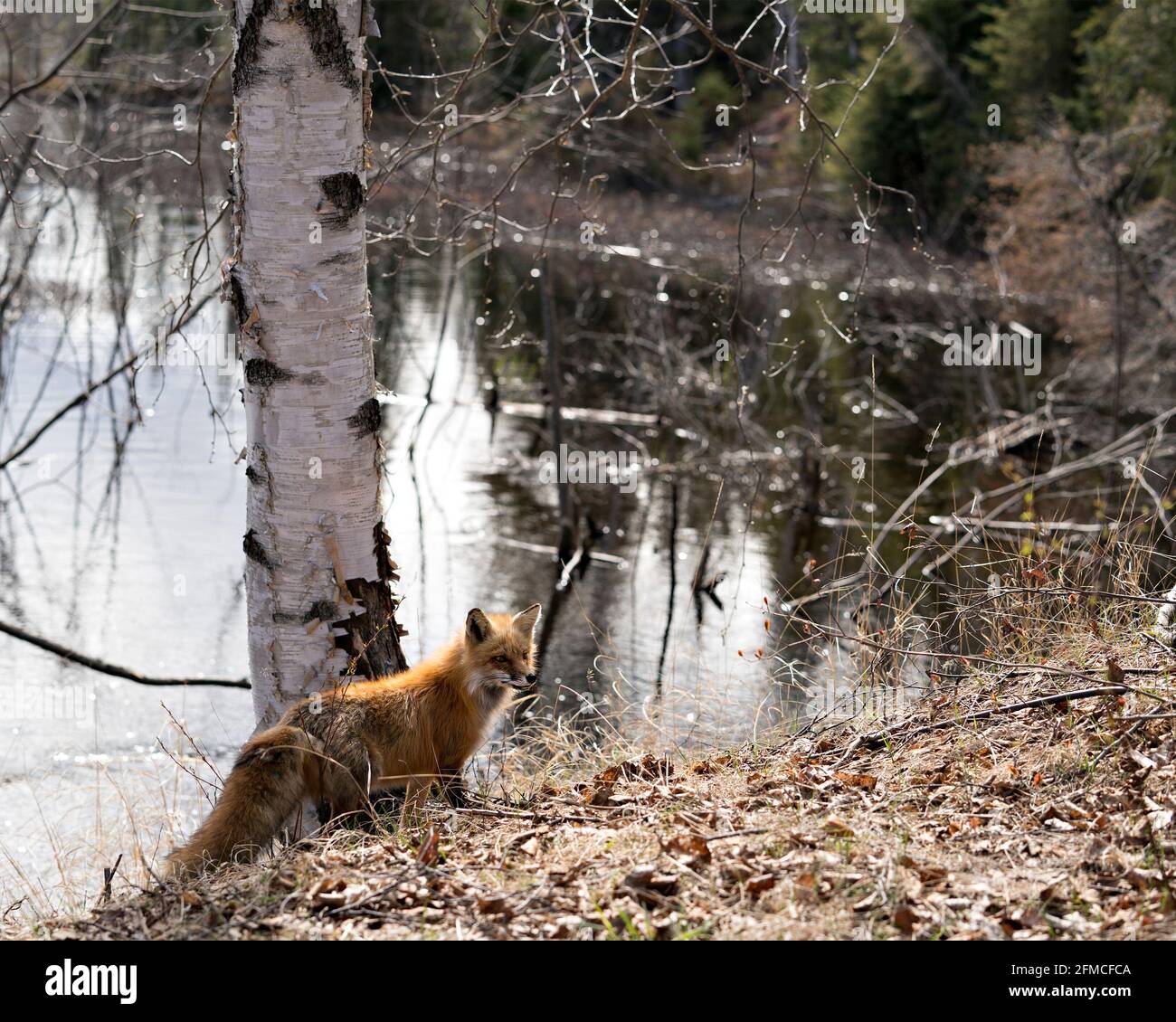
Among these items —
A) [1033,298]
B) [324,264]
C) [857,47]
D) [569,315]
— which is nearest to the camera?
[324,264]

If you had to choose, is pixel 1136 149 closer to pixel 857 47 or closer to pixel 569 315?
pixel 569 315

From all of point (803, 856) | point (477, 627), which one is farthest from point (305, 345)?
point (803, 856)

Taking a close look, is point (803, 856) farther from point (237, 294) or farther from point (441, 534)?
point (441, 534)

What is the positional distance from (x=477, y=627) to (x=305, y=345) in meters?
1.53

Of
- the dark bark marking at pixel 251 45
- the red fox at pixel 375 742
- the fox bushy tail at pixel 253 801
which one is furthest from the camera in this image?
the dark bark marking at pixel 251 45

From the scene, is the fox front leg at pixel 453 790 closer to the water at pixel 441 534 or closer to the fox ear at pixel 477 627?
the fox ear at pixel 477 627

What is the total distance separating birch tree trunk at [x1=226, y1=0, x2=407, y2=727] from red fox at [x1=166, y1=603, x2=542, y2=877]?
1.01 feet

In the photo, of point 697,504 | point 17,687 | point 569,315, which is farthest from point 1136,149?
point 17,687

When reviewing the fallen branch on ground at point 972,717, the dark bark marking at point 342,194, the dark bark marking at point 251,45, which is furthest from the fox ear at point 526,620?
the dark bark marking at point 251,45

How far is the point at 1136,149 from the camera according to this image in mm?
25422

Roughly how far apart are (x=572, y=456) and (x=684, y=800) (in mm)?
13396

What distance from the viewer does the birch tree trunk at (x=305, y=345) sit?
5.37 metres

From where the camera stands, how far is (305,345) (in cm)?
552

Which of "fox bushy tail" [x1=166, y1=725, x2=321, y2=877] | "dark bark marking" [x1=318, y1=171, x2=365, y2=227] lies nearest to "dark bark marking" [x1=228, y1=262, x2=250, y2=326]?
"dark bark marking" [x1=318, y1=171, x2=365, y2=227]
